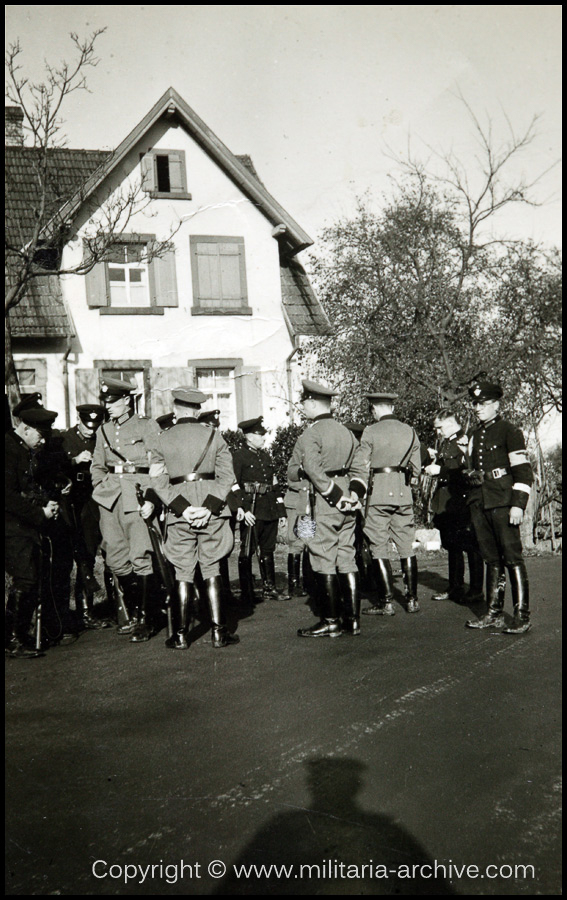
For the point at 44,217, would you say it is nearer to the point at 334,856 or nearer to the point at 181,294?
the point at 181,294

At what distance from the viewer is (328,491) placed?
7.27 m

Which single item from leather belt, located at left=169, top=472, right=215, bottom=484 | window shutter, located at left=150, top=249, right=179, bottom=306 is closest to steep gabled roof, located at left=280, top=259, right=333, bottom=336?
window shutter, located at left=150, top=249, right=179, bottom=306

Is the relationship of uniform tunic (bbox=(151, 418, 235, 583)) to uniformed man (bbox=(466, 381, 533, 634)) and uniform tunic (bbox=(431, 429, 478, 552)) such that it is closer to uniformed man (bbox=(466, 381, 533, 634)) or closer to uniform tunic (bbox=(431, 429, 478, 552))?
uniformed man (bbox=(466, 381, 533, 634))

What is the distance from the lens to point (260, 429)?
9.92 m

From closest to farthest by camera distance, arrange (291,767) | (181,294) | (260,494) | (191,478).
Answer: (291,767)
(191,478)
(260,494)
(181,294)

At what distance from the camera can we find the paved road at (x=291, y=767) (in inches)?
125

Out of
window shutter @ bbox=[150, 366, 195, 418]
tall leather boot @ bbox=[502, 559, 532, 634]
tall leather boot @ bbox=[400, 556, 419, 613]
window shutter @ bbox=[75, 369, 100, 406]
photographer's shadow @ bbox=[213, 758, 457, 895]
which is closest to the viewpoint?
photographer's shadow @ bbox=[213, 758, 457, 895]

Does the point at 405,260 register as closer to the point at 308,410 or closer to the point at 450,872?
the point at 308,410

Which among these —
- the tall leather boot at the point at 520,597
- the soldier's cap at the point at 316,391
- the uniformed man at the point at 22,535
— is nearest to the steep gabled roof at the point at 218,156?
the soldier's cap at the point at 316,391

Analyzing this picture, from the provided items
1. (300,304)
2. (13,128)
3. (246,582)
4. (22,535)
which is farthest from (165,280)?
(22,535)

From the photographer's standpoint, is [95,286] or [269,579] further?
[95,286]

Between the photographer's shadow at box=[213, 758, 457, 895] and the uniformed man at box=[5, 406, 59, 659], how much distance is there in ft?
12.2

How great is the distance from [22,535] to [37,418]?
125cm

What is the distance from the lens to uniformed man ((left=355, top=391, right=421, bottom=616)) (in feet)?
27.5
